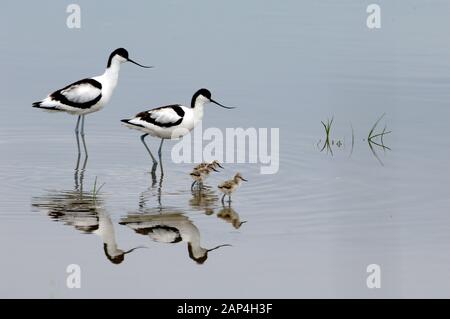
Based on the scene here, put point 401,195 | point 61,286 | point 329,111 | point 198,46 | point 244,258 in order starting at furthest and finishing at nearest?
point 198,46 → point 329,111 → point 401,195 → point 244,258 → point 61,286

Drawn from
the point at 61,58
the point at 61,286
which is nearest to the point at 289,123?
the point at 61,58

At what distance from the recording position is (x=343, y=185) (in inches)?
545

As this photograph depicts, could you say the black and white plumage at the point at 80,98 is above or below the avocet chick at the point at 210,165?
above

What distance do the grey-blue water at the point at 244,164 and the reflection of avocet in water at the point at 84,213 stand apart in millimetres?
27

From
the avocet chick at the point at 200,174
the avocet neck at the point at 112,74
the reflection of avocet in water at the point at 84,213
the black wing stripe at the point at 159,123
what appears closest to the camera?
the reflection of avocet in water at the point at 84,213

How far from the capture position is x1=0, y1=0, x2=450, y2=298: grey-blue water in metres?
10.7

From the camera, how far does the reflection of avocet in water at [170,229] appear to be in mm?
11188

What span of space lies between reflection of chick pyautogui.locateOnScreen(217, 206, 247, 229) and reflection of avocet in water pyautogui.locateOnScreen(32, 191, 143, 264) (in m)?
1.12

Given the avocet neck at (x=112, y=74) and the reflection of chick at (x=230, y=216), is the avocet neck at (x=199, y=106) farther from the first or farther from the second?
the reflection of chick at (x=230, y=216)

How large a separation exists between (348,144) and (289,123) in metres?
1.13

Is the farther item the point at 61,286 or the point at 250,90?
the point at 250,90

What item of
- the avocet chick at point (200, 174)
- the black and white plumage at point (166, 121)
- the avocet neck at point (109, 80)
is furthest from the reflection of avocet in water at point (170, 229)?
the avocet neck at point (109, 80)

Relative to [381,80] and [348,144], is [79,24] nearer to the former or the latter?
[381,80]

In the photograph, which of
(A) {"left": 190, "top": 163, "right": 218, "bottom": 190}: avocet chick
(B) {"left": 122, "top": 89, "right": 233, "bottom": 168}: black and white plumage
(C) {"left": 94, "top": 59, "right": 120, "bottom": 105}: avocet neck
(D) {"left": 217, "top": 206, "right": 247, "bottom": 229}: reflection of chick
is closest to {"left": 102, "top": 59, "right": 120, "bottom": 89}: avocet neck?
(C) {"left": 94, "top": 59, "right": 120, "bottom": 105}: avocet neck
